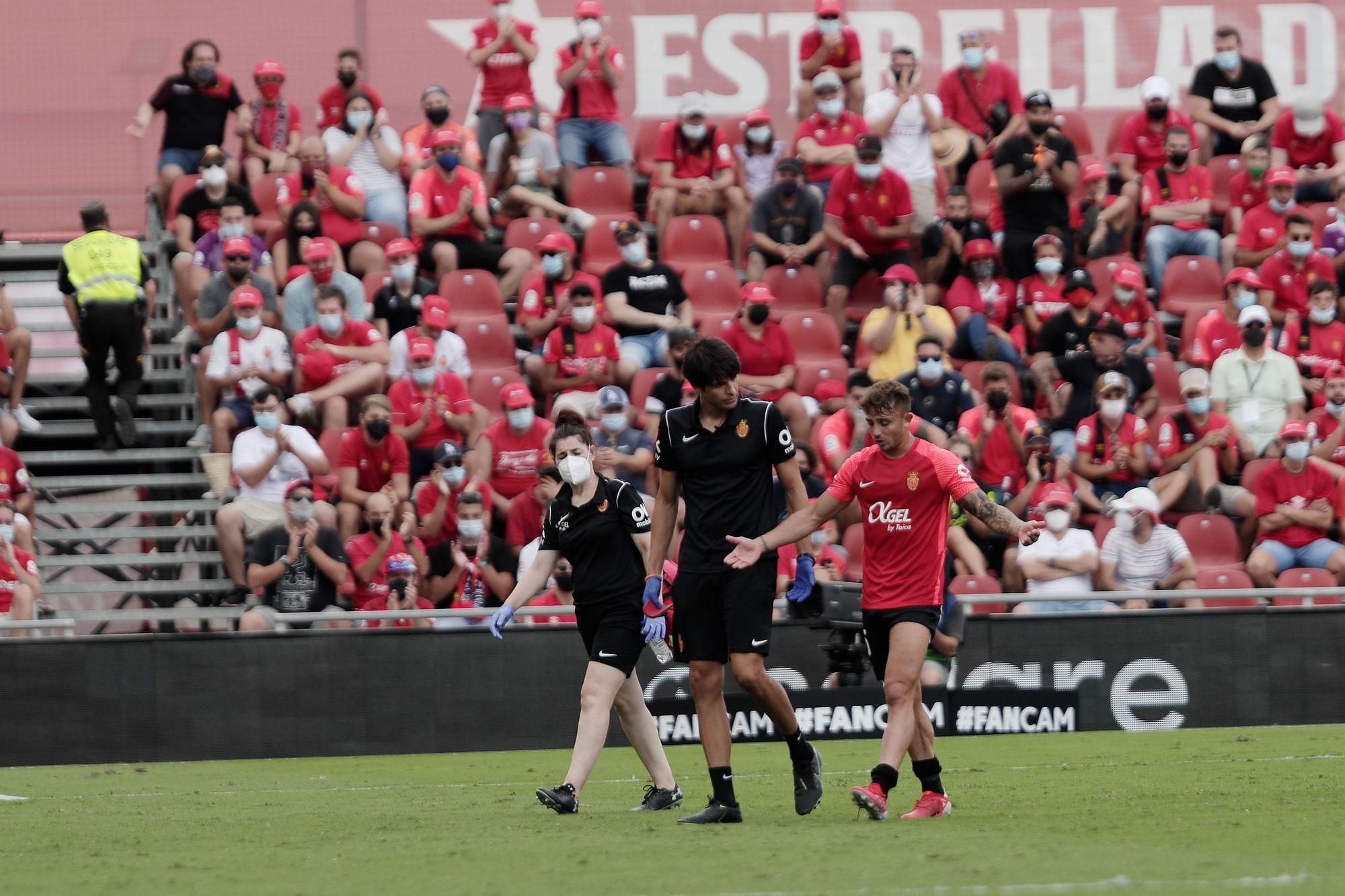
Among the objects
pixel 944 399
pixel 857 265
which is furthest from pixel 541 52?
pixel 944 399

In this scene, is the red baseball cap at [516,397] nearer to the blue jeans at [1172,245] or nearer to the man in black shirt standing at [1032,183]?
the man in black shirt standing at [1032,183]

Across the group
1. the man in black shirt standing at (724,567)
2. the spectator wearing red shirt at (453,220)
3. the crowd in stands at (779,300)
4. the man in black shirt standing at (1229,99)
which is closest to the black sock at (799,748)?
the man in black shirt standing at (724,567)

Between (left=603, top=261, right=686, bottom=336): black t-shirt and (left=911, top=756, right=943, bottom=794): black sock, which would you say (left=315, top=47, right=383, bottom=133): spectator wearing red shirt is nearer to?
(left=603, top=261, right=686, bottom=336): black t-shirt

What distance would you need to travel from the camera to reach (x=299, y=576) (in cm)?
1500

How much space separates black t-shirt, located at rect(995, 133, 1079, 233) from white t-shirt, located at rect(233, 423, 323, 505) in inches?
276

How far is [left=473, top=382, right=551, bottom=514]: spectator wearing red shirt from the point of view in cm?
1616

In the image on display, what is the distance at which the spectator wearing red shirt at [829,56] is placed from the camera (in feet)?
64.5

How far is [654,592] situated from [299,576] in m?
6.63

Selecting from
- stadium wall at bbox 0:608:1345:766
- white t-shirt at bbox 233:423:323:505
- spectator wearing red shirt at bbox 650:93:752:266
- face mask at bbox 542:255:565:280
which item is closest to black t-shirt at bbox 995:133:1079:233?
spectator wearing red shirt at bbox 650:93:752:266

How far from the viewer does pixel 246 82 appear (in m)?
20.1

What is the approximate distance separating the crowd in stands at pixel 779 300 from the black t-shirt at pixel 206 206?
36 millimetres

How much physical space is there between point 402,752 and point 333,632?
39.8 inches

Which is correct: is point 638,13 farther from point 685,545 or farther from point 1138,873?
point 1138,873

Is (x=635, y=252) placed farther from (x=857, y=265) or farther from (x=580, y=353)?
(x=857, y=265)
